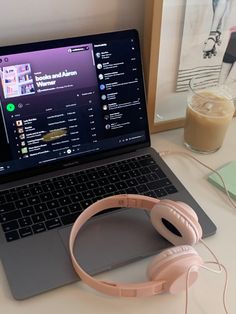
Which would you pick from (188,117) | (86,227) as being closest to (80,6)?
(188,117)

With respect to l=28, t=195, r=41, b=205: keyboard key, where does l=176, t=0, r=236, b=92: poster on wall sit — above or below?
above

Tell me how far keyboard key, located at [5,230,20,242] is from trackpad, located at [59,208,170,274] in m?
0.07

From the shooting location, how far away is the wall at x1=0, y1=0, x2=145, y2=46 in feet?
2.48

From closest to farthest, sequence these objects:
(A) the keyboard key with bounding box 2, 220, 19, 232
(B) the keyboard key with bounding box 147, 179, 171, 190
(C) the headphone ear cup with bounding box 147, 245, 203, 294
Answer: (C) the headphone ear cup with bounding box 147, 245, 203, 294
(A) the keyboard key with bounding box 2, 220, 19, 232
(B) the keyboard key with bounding box 147, 179, 171, 190

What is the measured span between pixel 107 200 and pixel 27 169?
167 millimetres

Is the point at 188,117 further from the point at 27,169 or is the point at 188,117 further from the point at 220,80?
the point at 27,169

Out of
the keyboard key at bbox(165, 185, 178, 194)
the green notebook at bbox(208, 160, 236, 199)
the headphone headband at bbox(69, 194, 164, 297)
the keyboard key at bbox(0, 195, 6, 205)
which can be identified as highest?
the headphone headband at bbox(69, 194, 164, 297)

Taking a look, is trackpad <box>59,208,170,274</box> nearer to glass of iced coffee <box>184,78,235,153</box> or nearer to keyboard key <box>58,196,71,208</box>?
keyboard key <box>58,196,71,208</box>

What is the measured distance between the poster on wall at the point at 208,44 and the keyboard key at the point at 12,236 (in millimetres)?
455

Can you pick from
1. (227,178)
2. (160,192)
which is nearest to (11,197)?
(160,192)

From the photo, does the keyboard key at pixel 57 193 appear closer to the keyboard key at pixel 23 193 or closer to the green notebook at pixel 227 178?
the keyboard key at pixel 23 193

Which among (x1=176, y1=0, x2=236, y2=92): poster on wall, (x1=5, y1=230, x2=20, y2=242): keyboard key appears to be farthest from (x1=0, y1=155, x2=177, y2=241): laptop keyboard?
(x1=176, y1=0, x2=236, y2=92): poster on wall

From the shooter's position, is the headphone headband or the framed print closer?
the headphone headband

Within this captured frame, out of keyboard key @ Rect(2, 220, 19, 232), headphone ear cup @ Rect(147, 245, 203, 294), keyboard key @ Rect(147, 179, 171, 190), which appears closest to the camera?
headphone ear cup @ Rect(147, 245, 203, 294)
